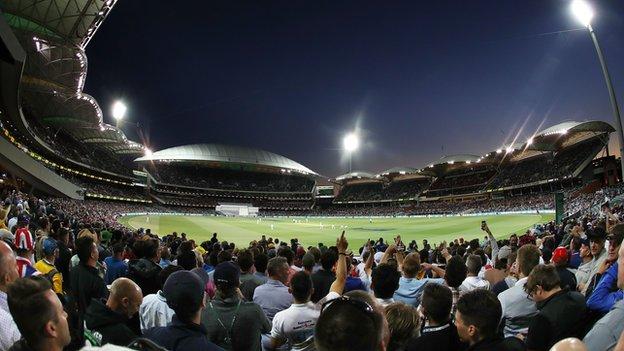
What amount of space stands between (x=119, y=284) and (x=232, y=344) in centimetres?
130

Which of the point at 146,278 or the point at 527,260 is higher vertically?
the point at 527,260

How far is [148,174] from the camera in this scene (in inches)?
4158

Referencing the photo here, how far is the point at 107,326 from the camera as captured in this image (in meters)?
3.52

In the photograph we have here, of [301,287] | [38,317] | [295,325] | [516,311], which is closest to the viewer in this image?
[38,317]

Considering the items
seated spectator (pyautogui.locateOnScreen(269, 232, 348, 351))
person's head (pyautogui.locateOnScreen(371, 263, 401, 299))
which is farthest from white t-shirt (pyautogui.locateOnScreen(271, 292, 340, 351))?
person's head (pyautogui.locateOnScreen(371, 263, 401, 299))

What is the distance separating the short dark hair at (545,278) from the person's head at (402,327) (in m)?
1.50

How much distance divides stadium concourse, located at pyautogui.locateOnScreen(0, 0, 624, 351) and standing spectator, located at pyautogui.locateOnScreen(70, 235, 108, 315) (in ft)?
0.08

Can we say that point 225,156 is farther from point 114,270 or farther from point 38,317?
point 38,317

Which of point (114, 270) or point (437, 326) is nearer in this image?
point (437, 326)

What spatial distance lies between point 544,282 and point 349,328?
9.38 feet

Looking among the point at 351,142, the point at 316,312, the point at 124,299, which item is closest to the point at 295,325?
the point at 316,312

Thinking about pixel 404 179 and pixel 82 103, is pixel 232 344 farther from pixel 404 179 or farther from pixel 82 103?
pixel 404 179

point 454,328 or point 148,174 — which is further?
point 148,174

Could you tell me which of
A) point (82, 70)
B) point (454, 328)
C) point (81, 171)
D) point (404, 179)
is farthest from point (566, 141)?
point (81, 171)
